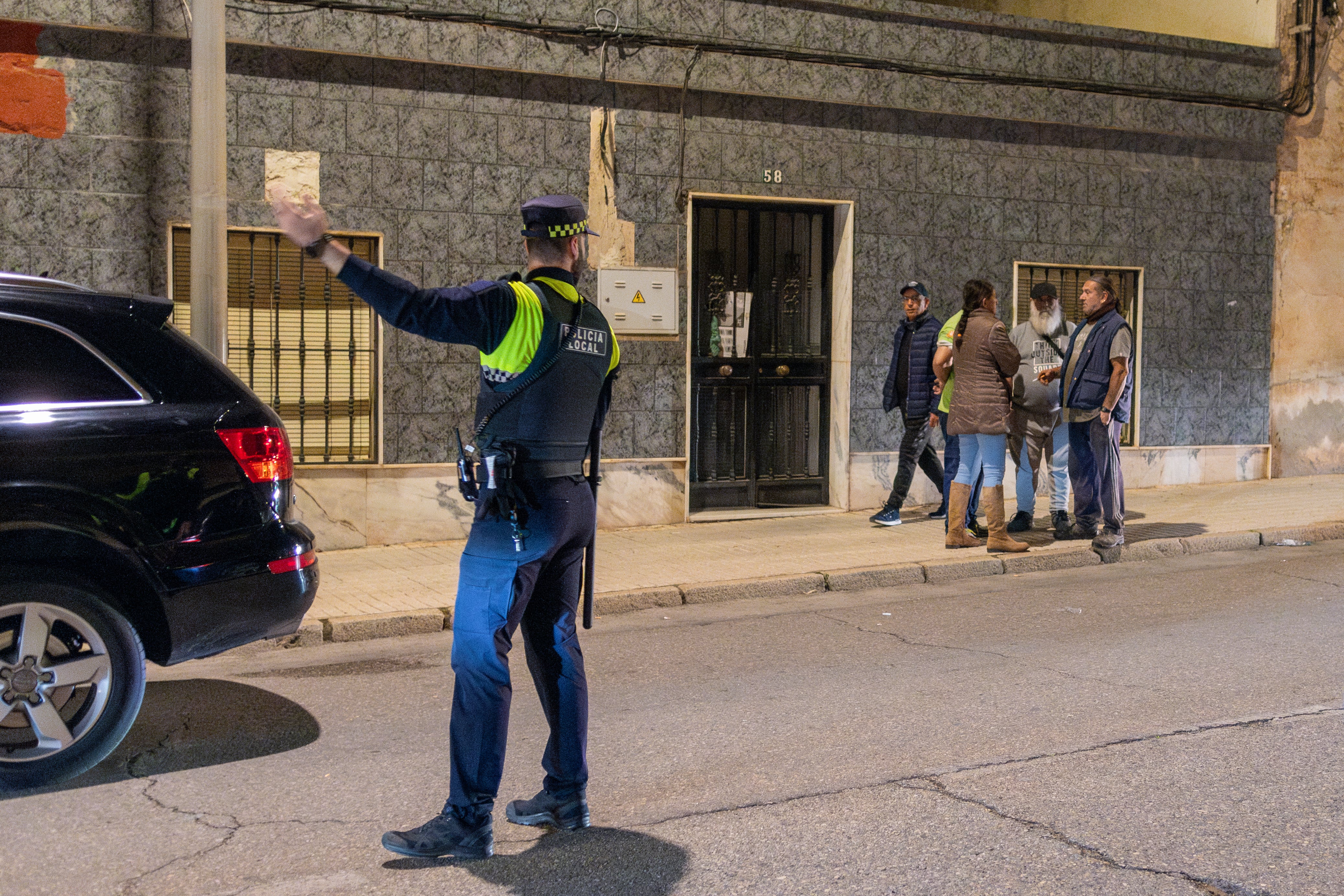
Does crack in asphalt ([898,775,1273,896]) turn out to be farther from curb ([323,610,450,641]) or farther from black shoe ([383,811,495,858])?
curb ([323,610,450,641])

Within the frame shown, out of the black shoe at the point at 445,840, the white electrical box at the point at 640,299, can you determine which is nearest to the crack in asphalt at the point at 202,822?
the black shoe at the point at 445,840

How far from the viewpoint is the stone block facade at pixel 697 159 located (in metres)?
9.47

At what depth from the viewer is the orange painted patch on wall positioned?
359 inches

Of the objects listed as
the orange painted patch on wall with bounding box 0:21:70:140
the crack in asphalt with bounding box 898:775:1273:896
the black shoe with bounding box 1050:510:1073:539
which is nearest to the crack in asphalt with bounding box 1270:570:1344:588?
the black shoe with bounding box 1050:510:1073:539

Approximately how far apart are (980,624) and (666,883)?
428 cm

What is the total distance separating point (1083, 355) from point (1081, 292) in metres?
3.33

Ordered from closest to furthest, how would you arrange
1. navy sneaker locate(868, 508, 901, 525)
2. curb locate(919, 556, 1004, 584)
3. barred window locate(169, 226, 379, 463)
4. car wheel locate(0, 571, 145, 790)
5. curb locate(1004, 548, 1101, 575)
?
car wheel locate(0, 571, 145, 790)
curb locate(919, 556, 1004, 584)
curb locate(1004, 548, 1101, 575)
barred window locate(169, 226, 379, 463)
navy sneaker locate(868, 508, 901, 525)

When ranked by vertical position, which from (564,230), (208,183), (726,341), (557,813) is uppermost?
(208,183)

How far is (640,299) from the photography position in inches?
437

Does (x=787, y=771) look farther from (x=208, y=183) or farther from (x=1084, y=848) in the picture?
(x=208, y=183)

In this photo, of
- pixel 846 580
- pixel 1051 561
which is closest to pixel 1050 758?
pixel 846 580

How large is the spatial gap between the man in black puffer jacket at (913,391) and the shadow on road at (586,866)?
7285 mm

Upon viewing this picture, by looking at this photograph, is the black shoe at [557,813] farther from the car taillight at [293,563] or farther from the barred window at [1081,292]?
the barred window at [1081,292]

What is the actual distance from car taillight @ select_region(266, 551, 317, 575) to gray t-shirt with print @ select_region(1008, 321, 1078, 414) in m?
6.69
